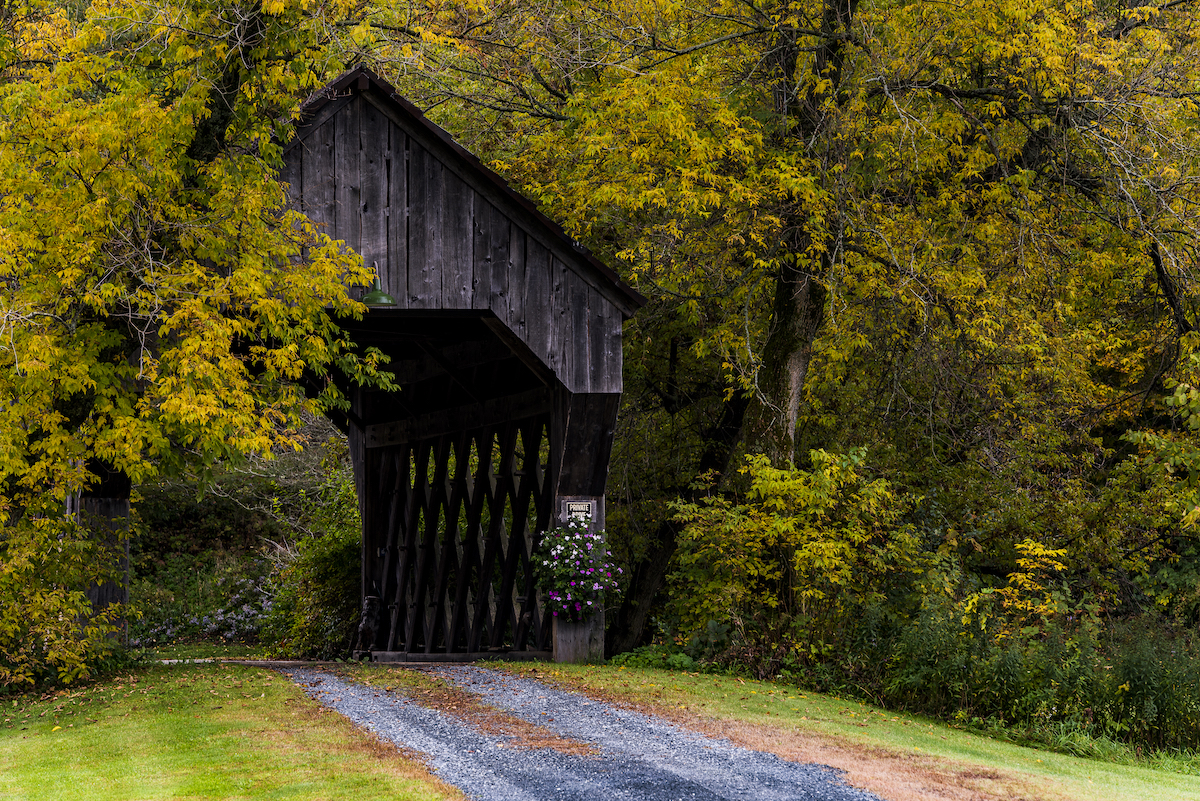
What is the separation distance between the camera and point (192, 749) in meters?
6.66

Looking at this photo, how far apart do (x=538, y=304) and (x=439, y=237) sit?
3.82 ft

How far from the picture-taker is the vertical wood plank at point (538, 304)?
11180 mm

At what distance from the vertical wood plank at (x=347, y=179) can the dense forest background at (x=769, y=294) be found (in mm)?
614

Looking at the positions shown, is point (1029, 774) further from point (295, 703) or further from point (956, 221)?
point (956, 221)

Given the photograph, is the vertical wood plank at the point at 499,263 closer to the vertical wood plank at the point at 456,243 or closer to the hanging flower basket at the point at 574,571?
the vertical wood plank at the point at 456,243

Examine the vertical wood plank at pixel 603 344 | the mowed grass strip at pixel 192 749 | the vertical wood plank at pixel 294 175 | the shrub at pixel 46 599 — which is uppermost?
the vertical wood plank at pixel 294 175

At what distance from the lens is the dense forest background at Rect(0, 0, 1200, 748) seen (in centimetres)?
847

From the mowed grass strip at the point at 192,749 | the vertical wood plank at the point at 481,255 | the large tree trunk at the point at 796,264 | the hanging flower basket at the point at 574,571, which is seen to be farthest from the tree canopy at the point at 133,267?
the large tree trunk at the point at 796,264

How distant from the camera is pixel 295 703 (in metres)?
8.40

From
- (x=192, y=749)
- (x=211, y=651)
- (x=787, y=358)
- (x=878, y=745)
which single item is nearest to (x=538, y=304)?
(x=787, y=358)

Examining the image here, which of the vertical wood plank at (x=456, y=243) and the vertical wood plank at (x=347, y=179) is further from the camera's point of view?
the vertical wood plank at (x=456, y=243)

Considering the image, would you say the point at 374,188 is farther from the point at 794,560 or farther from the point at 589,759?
the point at 589,759

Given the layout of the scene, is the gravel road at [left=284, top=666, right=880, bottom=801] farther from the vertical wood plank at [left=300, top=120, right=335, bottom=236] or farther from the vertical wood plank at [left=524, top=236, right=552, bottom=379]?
the vertical wood plank at [left=300, top=120, right=335, bottom=236]

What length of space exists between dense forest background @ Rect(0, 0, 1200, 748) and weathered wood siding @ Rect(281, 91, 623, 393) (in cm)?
72
